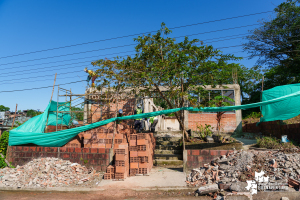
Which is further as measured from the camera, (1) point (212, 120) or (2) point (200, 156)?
(1) point (212, 120)

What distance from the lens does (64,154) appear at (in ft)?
26.0

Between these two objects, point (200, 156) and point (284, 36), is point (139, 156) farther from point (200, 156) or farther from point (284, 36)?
point (284, 36)

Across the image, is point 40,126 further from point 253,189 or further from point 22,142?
point 253,189

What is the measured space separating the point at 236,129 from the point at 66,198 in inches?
445

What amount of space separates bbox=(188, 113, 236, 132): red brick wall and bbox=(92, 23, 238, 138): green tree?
5.06 m

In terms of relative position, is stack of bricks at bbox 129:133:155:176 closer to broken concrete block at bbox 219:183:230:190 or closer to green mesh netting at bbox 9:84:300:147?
green mesh netting at bbox 9:84:300:147

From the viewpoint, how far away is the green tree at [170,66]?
8.36 m

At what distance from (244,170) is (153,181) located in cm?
283

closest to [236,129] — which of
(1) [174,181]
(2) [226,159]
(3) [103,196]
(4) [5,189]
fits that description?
(2) [226,159]

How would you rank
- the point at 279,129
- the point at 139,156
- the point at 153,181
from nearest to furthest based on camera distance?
the point at 153,181
the point at 139,156
the point at 279,129

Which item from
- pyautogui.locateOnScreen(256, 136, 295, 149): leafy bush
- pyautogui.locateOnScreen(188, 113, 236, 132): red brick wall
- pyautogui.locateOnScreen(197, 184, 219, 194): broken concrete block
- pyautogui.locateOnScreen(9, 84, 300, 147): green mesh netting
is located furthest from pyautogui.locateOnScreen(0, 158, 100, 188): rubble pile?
pyautogui.locateOnScreen(188, 113, 236, 132): red brick wall

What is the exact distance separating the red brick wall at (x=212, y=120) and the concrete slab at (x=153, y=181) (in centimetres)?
698

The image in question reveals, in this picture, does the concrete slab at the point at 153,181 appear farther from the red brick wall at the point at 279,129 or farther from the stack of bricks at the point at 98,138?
the red brick wall at the point at 279,129

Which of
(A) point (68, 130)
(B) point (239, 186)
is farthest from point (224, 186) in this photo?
(A) point (68, 130)
